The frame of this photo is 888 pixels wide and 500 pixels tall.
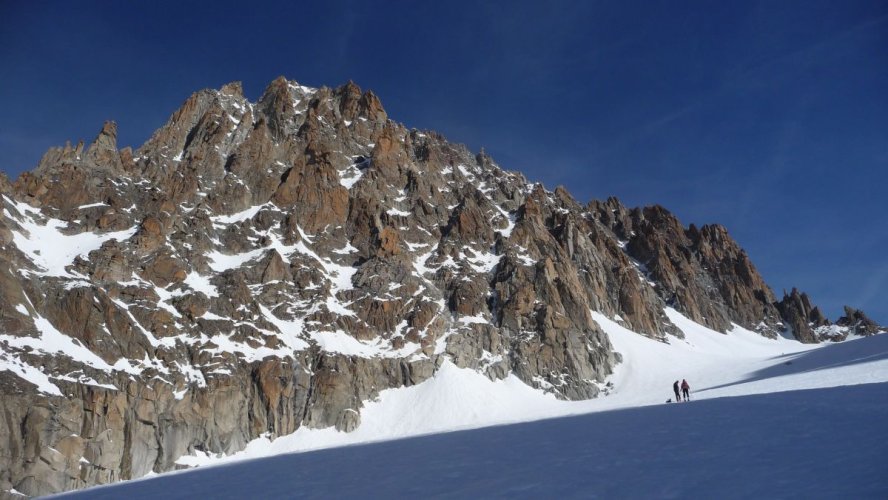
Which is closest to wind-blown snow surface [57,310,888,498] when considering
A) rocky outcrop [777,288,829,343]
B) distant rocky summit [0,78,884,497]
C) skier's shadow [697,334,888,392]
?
skier's shadow [697,334,888,392]

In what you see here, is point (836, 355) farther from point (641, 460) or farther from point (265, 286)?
point (265, 286)

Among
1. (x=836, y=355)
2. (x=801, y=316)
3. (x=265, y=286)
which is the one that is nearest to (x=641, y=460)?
(x=836, y=355)

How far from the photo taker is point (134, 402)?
5628 centimetres

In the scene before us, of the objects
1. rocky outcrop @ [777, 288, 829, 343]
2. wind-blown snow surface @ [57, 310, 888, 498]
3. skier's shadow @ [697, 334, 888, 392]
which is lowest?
wind-blown snow surface @ [57, 310, 888, 498]

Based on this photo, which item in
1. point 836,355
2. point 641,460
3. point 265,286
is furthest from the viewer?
point 265,286

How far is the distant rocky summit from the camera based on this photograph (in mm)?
55094

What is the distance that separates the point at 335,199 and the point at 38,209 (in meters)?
47.2

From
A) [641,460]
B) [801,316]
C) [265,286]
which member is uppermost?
[265,286]

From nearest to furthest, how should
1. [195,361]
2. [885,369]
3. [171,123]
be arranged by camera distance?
[885,369]
[195,361]
[171,123]

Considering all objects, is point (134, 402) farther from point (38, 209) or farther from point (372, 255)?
point (372, 255)

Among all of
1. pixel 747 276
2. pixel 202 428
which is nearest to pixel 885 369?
pixel 202 428

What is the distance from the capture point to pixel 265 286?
84875mm

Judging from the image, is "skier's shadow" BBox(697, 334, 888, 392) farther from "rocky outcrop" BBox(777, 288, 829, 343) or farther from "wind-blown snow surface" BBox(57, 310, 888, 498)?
"rocky outcrop" BBox(777, 288, 829, 343)

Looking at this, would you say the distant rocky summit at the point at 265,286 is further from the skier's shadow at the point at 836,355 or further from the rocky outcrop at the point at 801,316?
the skier's shadow at the point at 836,355
